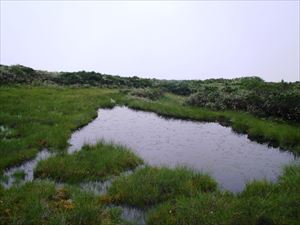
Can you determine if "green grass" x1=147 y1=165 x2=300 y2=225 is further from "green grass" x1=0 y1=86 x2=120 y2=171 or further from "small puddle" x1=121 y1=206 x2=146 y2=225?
"green grass" x1=0 y1=86 x2=120 y2=171

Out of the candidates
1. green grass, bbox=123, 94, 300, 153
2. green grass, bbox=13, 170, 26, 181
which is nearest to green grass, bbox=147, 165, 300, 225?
green grass, bbox=13, 170, 26, 181

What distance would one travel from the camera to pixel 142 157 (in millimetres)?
18312

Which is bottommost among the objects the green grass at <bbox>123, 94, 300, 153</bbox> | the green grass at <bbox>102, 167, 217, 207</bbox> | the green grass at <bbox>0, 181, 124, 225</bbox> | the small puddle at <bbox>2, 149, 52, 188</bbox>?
the small puddle at <bbox>2, 149, 52, 188</bbox>

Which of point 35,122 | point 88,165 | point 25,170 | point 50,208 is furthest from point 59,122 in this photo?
point 50,208

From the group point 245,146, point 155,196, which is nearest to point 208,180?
point 155,196

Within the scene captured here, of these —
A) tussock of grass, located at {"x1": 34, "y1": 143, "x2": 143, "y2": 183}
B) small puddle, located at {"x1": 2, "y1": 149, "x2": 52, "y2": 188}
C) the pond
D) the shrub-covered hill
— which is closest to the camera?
small puddle, located at {"x1": 2, "y1": 149, "x2": 52, "y2": 188}

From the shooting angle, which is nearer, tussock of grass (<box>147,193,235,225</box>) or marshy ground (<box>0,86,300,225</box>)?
tussock of grass (<box>147,193,235,225</box>)

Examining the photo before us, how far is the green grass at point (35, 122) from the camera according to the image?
1758cm

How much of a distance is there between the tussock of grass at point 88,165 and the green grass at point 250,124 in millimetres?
9056

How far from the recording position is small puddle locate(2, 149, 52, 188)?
13844mm

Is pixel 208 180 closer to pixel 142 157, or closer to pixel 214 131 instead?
pixel 142 157

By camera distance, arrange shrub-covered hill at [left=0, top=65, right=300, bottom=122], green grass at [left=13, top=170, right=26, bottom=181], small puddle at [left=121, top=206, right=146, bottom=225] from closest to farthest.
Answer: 1. small puddle at [left=121, top=206, right=146, bottom=225]
2. green grass at [left=13, top=170, right=26, bottom=181]
3. shrub-covered hill at [left=0, top=65, right=300, bottom=122]

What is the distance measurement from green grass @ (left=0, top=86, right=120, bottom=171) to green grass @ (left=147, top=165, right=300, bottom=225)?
817 centimetres

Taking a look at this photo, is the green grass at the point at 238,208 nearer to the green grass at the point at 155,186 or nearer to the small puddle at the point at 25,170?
the green grass at the point at 155,186
